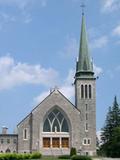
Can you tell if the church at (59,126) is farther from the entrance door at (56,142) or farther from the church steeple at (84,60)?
the church steeple at (84,60)

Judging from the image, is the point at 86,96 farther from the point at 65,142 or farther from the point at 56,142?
the point at 56,142

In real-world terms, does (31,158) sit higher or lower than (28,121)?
lower

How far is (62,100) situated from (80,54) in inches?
378

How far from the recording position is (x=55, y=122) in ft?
281

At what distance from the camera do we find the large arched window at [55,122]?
85.2 meters

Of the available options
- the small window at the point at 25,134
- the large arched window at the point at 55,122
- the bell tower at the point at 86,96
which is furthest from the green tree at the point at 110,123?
the small window at the point at 25,134

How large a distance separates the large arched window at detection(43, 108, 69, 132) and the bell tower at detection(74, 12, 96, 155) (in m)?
3.22

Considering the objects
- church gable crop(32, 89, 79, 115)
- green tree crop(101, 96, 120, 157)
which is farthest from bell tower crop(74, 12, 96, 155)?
green tree crop(101, 96, 120, 157)

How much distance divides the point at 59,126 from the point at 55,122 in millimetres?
987

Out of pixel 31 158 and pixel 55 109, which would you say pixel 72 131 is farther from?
pixel 31 158

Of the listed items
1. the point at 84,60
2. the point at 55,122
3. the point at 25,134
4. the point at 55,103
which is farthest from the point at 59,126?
the point at 84,60

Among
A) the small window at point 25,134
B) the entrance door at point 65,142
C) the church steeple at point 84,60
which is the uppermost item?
the church steeple at point 84,60

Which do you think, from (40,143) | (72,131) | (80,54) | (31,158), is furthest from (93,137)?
(31,158)

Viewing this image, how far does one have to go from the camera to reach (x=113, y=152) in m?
82.0
